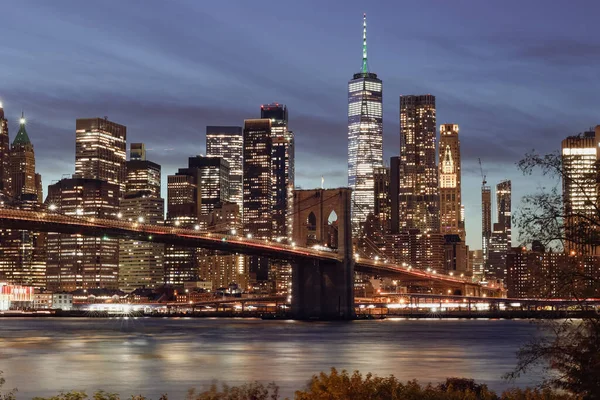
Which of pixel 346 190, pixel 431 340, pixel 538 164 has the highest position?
pixel 346 190

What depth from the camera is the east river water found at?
39188 millimetres

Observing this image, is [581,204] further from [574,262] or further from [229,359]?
[229,359]

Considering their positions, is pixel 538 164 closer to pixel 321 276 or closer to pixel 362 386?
pixel 362 386

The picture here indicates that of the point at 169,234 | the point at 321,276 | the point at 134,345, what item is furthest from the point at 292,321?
the point at 134,345

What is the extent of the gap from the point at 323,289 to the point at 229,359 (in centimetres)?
4800

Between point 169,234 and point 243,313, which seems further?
point 243,313

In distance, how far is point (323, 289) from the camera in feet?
327

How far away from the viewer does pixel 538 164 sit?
15.9 meters

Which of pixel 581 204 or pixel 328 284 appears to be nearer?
pixel 581 204

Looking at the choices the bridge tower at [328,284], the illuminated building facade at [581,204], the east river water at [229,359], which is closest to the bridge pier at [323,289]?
the bridge tower at [328,284]

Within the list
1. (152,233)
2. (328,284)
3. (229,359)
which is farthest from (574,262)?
(328,284)

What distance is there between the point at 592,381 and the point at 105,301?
7105 inches

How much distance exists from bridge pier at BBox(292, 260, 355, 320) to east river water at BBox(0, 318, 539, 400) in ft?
59.9

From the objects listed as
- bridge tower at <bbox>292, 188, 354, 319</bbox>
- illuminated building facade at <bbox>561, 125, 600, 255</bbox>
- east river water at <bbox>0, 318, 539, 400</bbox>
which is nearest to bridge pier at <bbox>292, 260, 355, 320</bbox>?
bridge tower at <bbox>292, 188, 354, 319</bbox>
